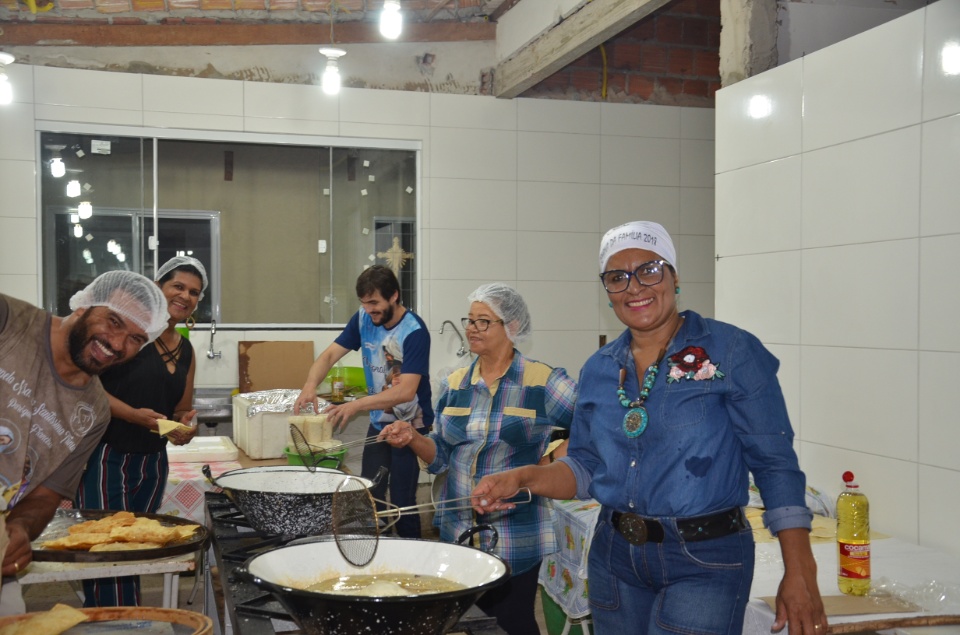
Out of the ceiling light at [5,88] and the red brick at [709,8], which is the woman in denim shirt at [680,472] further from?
the red brick at [709,8]

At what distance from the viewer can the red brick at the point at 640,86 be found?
5.99 m

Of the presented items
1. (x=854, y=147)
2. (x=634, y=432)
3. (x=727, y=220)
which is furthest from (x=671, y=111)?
(x=634, y=432)

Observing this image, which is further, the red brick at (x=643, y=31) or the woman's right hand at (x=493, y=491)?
the red brick at (x=643, y=31)

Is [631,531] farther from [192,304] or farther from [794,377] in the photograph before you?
[192,304]

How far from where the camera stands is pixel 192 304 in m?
3.19

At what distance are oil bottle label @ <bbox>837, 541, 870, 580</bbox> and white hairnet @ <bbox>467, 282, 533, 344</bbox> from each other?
122 cm

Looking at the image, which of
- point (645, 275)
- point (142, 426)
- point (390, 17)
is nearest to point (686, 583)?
point (645, 275)

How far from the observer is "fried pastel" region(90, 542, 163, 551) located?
1987mm

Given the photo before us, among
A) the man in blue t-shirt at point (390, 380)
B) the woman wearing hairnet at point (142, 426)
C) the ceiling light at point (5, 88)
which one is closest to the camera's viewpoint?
the woman wearing hairnet at point (142, 426)

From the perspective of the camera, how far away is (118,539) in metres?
2.07

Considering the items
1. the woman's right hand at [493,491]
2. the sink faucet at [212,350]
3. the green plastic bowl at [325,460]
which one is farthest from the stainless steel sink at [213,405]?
the woman's right hand at [493,491]

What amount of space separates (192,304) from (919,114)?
250 centimetres

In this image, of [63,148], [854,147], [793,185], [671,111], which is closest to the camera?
[854,147]

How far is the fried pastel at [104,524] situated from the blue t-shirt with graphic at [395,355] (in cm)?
151
